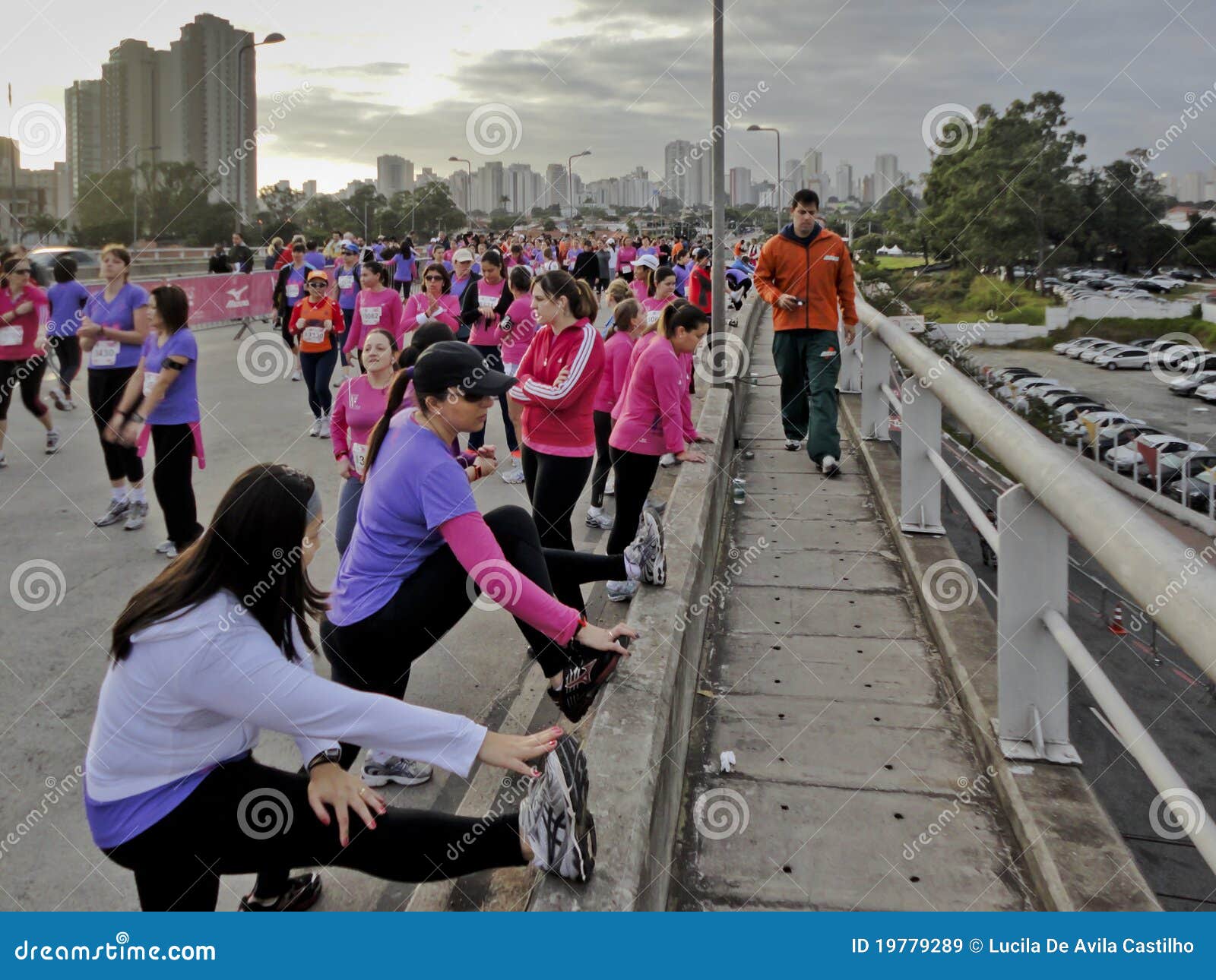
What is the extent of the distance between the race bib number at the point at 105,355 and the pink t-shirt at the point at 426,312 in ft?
9.38

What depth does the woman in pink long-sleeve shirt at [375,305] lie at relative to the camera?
10.3m

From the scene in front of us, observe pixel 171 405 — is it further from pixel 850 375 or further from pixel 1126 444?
pixel 1126 444

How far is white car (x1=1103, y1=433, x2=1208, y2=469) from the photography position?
4384 cm

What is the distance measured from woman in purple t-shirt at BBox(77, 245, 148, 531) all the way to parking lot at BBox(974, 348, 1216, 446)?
62.3 m

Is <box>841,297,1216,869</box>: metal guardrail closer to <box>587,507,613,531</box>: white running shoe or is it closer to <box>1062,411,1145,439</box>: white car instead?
Result: <box>587,507,613,531</box>: white running shoe

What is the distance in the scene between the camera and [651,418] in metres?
6.00

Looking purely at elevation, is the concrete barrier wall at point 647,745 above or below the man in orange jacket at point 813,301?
below

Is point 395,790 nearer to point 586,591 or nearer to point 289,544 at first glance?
point 289,544

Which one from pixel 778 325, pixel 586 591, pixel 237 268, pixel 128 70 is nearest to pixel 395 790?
pixel 586 591

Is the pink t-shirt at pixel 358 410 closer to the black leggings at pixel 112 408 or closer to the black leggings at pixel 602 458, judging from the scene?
the black leggings at pixel 602 458

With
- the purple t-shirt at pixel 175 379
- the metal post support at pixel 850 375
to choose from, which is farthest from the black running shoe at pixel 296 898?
the metal post support at pixel 850 375

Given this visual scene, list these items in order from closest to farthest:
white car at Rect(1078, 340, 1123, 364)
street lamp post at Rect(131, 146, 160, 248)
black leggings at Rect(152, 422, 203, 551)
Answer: black leggings at Rect(152, 422, 203, 551)
street lamp post at Rect(131, 146, 160, 248)
white car at Rect(1078, 340, 1123, 364)

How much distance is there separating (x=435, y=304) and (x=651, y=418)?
4760mm

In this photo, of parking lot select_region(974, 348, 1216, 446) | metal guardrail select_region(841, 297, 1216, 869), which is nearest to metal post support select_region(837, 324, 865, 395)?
metal guardrail select_region(841, 297, 1216, 869)
